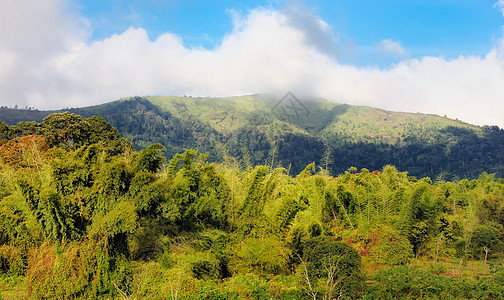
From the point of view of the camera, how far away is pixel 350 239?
36.3ft

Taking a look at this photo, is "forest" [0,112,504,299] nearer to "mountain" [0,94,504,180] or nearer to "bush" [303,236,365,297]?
"bush" [303,236,365,297]

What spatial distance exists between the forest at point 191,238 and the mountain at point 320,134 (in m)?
51.4

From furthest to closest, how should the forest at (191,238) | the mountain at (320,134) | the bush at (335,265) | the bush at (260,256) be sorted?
1. the mountain at (320,134)
2. the bush at (260,256)
3. the bush at (335,265)
4. the forest at (191,238)

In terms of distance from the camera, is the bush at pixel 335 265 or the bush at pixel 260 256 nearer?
the bush at pixel 335 265

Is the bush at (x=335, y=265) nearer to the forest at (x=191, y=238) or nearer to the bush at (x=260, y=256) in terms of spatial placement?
the forest at (x=191, y=238)

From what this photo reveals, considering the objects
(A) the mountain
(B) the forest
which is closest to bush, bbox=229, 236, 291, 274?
(B) the forest

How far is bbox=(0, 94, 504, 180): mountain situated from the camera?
9044 cm

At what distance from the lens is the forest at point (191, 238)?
21.0 feet

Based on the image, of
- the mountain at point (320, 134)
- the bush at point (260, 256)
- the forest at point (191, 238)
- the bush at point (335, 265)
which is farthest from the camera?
the mountain at point (320, 134)

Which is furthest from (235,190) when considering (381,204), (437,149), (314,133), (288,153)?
(314,133)

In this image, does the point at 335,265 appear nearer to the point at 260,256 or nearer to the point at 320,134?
the point at 260,256

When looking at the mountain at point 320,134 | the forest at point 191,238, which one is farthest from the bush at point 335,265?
the mountain at point 320,134

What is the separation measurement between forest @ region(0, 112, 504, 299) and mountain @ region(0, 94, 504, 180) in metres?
51.4

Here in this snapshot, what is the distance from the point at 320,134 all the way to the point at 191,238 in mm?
129735
